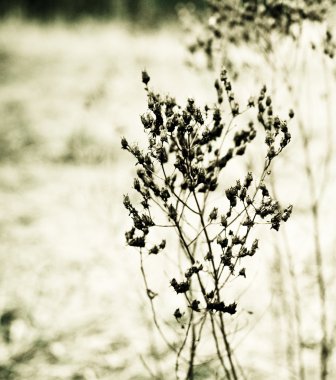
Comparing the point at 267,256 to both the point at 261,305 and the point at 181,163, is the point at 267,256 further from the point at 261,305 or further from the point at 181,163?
the point at 181,163

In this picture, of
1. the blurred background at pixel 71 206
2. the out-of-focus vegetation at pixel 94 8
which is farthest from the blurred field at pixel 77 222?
the out-of-focus vegetation at pixel 94 8

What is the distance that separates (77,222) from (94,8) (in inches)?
574

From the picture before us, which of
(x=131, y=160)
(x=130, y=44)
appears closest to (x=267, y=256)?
(x=131, y=160)

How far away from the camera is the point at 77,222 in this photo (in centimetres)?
564

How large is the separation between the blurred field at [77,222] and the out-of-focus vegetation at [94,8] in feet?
18.1

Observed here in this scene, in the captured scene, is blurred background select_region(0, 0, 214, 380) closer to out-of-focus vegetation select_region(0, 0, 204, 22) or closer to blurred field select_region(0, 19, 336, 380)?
blurred field select_region(0, 19, 336, 380)

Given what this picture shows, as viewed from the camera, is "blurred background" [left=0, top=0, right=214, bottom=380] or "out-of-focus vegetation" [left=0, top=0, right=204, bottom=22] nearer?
"blurred background" [left=0, top=0, right=214, bottom=380]

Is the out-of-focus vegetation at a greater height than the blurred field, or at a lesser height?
greater

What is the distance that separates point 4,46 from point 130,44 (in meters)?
3.79

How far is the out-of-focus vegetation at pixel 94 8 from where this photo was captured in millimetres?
17078

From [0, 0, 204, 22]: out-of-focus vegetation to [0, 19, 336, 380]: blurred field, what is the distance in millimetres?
5515

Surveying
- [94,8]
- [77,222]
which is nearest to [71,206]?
[77,222]

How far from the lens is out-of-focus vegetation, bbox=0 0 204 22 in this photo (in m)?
17.1

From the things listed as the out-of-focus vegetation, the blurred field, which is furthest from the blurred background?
the out-of-focus vegetation
